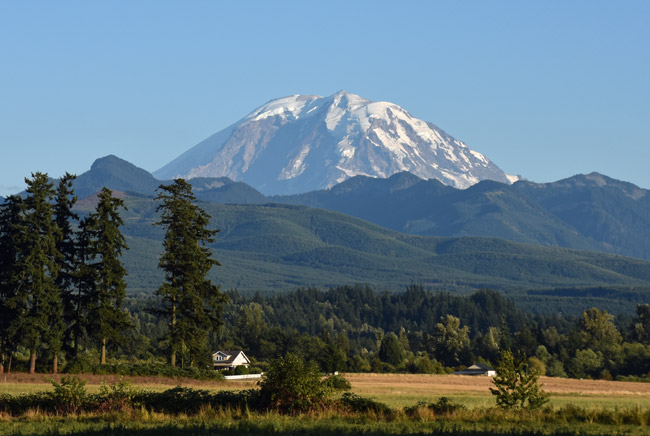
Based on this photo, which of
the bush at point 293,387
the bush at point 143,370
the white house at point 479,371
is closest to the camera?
the bush at point 293,387

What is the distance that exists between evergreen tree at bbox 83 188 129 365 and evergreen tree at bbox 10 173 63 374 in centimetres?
280

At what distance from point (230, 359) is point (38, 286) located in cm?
7233

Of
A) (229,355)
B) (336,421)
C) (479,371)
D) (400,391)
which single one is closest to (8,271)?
(400,391)

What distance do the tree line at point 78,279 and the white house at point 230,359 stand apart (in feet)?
194

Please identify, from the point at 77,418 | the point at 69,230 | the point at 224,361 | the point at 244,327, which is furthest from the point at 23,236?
the point at 244,327

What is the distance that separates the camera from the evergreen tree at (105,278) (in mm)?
83812

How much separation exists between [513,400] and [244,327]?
5257 inches

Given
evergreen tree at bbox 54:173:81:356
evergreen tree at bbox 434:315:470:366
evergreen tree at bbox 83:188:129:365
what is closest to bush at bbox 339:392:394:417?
evergreen tree at bbox 83:188:129:365

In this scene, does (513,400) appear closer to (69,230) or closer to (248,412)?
(248,412)

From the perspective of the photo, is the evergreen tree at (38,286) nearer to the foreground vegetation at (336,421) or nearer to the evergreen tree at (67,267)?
the evergreen tree at (67,267)

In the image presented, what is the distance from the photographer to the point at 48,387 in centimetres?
6700

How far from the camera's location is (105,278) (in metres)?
84.4

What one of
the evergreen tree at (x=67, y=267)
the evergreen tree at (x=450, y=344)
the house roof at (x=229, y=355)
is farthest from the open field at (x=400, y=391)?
the evergreen tree at (x=450, y=344)

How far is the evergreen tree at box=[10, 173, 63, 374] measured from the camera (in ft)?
266
